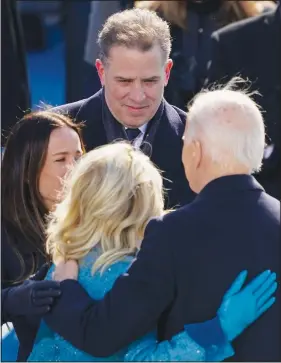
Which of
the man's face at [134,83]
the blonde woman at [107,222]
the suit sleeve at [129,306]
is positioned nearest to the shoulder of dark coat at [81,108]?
the man's face at [134,83]

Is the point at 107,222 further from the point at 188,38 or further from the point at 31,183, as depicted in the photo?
the point at 188,38

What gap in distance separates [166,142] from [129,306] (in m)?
1.22

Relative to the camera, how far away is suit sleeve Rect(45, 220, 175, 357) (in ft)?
8.22

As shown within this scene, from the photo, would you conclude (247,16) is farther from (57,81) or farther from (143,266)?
(143,266)

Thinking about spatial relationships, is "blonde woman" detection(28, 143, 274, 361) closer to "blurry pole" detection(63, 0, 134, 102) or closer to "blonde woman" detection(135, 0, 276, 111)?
"blonde woman" detection(135, 0, 276, 111)

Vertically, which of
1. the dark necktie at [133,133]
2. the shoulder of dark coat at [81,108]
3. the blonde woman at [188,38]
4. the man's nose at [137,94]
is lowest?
the blonde woman at [188,38]

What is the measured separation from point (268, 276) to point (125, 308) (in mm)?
348

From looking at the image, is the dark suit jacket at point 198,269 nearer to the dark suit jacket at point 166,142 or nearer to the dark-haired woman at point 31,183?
the dark-haired woman at point 31,183

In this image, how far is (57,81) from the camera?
692cm

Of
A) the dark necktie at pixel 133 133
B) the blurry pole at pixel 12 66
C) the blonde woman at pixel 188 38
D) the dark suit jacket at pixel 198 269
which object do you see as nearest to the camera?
the dark suit jacket at pixel 198 269

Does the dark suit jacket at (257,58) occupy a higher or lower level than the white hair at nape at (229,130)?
lower

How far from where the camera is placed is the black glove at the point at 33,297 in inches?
104

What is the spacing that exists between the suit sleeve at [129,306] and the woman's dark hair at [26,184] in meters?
0.60

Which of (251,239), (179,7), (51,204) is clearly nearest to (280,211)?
(251,239)
